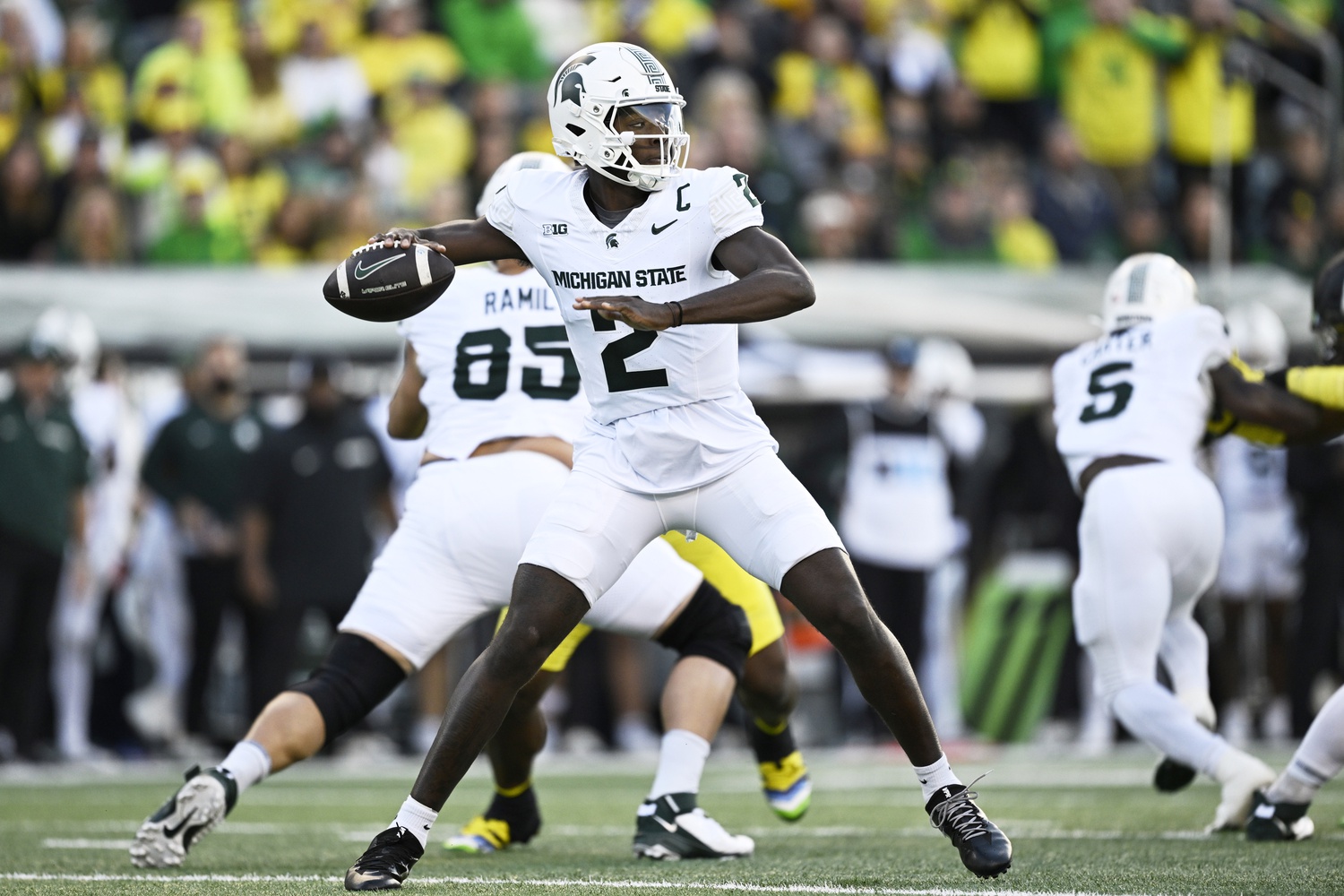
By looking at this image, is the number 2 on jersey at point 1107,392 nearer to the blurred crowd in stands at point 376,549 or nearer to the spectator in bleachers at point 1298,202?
the blurred crowd in stands at point 376,549

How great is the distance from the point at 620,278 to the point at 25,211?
26.0 feet

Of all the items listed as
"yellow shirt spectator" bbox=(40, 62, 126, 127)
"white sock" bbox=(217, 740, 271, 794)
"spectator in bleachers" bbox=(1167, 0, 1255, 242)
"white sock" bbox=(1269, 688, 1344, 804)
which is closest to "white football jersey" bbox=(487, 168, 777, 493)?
"white sock" bbox=(217, 740, 271, 794)

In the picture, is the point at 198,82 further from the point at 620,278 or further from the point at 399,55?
the point at 620,278

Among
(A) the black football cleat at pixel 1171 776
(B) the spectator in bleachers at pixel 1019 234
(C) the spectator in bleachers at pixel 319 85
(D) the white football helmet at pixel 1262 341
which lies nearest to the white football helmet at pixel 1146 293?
(A) the black football cleat at pixel 1171 776

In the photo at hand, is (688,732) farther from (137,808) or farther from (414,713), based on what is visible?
(414,713)

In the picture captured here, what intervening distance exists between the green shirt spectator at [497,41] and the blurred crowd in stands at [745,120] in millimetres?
17

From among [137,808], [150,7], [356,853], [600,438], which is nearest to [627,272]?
[600,438]

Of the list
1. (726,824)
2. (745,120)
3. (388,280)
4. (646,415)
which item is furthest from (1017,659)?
(388,280)

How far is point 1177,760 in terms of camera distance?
6.25 m

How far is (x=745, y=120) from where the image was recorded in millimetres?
12703

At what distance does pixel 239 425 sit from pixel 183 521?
594mm

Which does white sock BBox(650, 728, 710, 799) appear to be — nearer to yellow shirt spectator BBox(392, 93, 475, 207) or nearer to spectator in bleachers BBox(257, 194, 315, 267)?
spectator in bleachers BBox(257, 194, 315, 267)

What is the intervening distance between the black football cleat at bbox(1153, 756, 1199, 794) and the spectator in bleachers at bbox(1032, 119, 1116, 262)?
7147 mm

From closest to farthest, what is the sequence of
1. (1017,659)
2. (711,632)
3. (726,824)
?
(711,632) < (726,824) < (1017,659)
